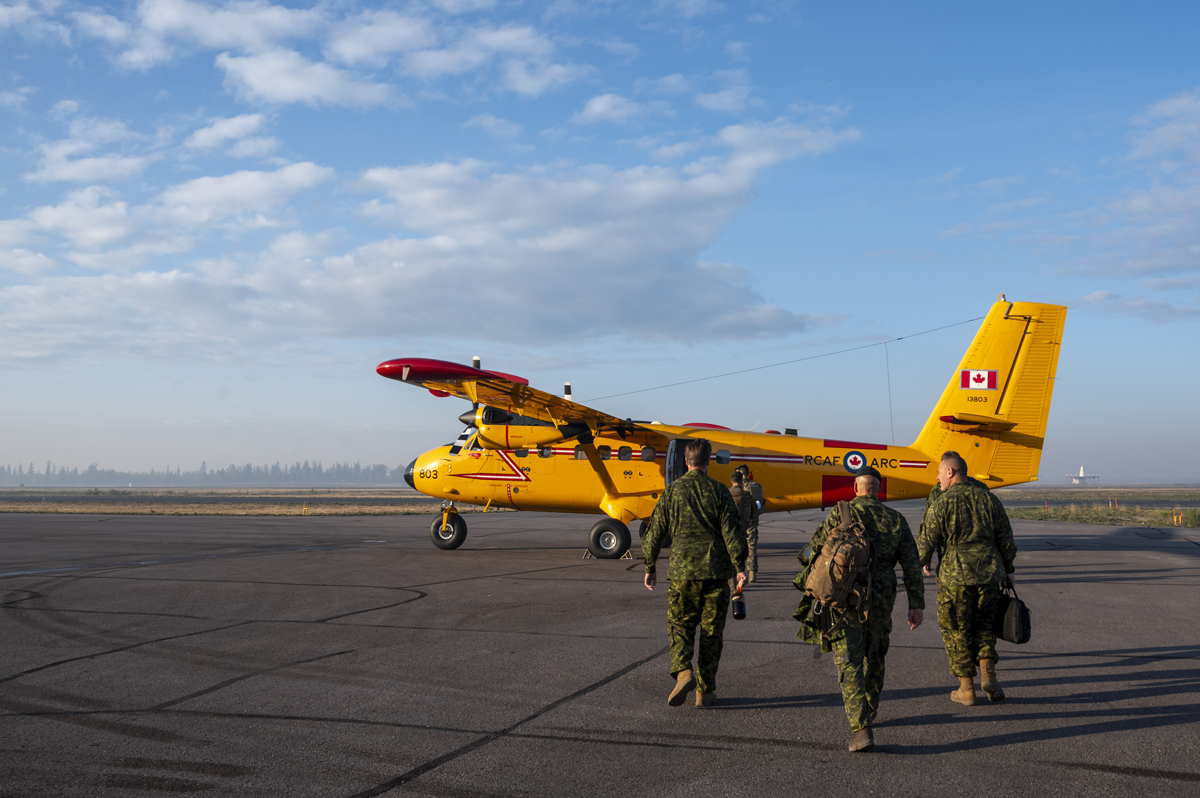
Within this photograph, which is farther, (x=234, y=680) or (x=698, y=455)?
(x=234, y=680)

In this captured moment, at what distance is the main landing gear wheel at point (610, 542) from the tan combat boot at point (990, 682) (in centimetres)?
1022

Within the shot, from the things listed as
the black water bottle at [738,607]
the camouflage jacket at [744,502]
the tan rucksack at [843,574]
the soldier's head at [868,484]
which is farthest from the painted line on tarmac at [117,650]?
the soldier's head at [868,484]

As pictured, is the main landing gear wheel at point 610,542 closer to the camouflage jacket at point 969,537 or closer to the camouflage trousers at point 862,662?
the camouflage jacket at point 969,537

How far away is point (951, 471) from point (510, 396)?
1065 centimetres

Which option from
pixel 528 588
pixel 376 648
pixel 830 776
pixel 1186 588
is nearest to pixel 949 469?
pixel 830 776

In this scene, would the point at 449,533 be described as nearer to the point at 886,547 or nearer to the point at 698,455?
the point at 698,455

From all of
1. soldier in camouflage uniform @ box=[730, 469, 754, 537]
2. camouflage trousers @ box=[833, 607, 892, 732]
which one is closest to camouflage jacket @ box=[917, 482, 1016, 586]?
camouflage trousers @ box=[833, 607, 892, 732]

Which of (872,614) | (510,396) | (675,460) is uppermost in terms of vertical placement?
(510,396)

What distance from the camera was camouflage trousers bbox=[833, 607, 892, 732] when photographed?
4.94 meters

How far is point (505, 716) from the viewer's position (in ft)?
18.3

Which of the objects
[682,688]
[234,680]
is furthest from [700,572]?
[234,680]

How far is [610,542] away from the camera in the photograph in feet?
52.5

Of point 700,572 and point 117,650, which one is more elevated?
point 700,572

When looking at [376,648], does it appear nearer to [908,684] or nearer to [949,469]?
[908,684]
